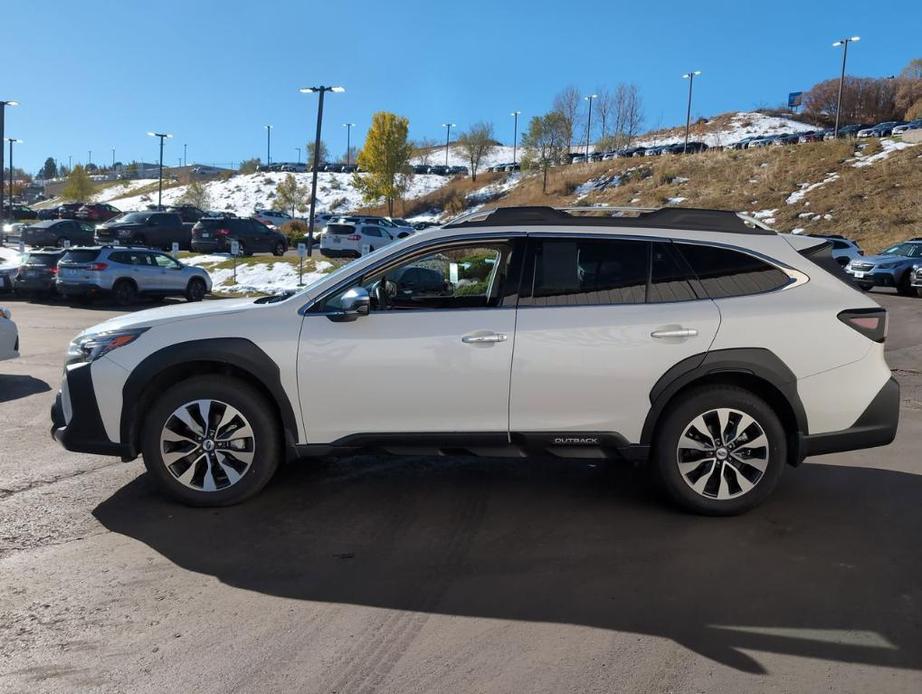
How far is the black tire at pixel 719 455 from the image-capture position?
4762 mm

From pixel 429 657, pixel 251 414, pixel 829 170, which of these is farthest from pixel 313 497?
pixel 829 170

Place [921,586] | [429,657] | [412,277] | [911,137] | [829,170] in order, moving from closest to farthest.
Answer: [429,657] → [921,586] → [412,277] → [829,170] → [911,137]

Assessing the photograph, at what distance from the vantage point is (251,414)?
15.7 feet

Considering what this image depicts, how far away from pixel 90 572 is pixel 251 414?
48.6 inches

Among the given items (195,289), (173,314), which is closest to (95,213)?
(195,289)

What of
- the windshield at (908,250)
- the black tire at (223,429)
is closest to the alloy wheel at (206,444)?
the black tire at (223,429)

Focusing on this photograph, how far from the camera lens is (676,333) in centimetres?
472

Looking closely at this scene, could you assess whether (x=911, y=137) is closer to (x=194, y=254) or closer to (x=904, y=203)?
(x=904, y=203)

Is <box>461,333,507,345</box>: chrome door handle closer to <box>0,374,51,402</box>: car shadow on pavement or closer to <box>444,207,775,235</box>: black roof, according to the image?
<box>444,207,775,235</box>: black roof

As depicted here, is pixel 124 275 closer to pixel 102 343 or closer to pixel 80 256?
pixel 80 256

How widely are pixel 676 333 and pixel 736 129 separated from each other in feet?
327

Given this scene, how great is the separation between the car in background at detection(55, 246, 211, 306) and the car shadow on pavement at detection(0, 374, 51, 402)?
9624 millimetres

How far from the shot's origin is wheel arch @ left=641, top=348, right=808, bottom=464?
15.4 feet

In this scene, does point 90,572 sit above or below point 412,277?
below
